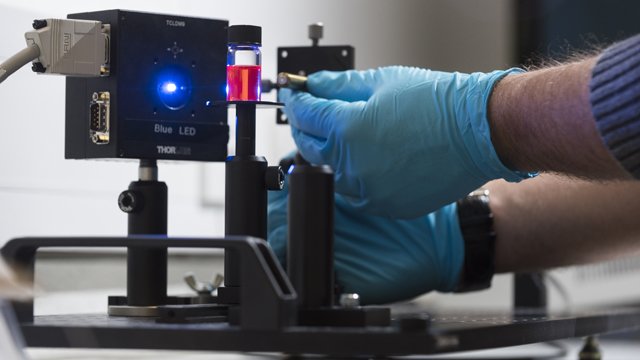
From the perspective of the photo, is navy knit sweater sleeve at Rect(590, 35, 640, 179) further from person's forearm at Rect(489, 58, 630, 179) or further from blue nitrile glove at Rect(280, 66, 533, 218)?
blue nitrile glove at Rect(280, 66, 533, 218)

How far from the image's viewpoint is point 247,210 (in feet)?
2.32

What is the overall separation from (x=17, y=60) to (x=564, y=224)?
67cm

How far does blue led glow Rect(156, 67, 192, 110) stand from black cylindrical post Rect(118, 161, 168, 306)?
0.05 meters

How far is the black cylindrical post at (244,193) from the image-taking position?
0.71 m

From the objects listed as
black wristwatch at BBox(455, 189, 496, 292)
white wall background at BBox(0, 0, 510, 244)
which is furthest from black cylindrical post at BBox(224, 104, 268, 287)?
black wristwatch at BBox(455, 189, 496, 292)

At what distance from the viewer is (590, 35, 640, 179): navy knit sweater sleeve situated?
70cm

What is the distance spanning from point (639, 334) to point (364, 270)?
1160mm

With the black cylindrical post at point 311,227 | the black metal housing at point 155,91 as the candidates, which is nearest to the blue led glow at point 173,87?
the black metal housing at point 155,91

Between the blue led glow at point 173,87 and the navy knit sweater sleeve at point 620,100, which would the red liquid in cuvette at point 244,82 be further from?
the navy knit sweater sleeve at point 620,100

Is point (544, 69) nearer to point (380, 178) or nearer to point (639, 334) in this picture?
point (380, 178)

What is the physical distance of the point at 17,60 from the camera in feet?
2.28

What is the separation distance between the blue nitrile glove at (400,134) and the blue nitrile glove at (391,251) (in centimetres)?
9

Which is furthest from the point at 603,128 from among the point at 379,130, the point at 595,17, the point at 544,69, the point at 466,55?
the point at 466,55

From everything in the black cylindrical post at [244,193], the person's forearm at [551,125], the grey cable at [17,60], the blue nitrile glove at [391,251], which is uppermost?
the grey cable at [17,60]
